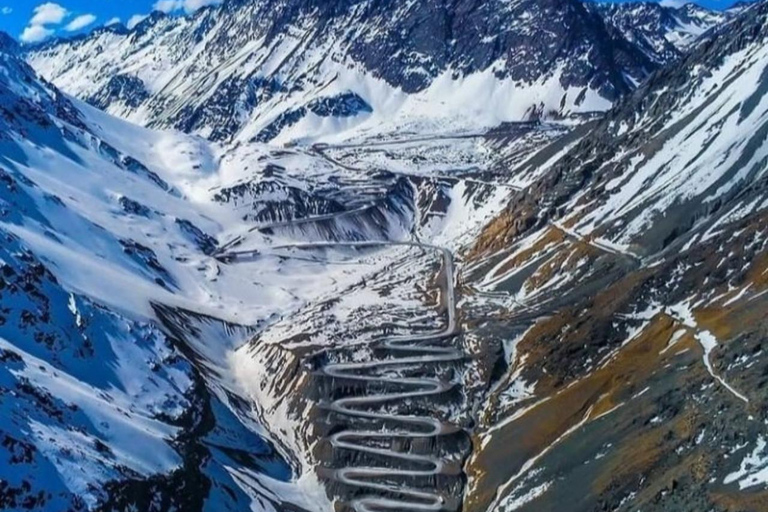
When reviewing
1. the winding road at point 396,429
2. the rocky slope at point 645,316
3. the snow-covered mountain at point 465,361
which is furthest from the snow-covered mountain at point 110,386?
the rocky slope at point 645,316

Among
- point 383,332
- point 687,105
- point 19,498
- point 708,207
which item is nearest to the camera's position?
point 19,498

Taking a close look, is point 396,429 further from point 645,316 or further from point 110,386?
point 110,386

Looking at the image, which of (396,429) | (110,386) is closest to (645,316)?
(396,429)

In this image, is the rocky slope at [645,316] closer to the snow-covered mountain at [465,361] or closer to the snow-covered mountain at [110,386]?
the snow-covered mountain at [465,361]

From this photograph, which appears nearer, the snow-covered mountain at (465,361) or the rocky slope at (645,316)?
the rocky slope at (645,316)

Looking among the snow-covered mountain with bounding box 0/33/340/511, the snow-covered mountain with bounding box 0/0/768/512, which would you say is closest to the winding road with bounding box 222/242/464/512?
the snow-covered mountain with bounding box 0/0/768/512

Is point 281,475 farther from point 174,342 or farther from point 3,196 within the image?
point 3,196

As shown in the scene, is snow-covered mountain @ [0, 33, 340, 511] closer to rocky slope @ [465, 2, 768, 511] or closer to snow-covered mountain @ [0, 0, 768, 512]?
snow-covered mountain @ [0, 0, 768, 512]

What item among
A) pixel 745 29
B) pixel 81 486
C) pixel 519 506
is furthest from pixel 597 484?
pixel 745 29
